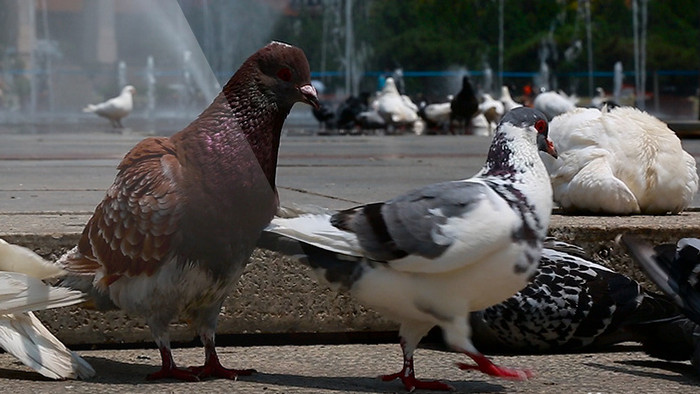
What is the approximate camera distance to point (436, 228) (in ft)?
10.2

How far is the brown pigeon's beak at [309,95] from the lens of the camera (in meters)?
3.07

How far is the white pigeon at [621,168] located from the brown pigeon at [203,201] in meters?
2.00

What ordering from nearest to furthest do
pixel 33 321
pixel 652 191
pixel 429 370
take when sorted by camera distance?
pixel 33 321
pixel 429 370
pixel 652 191

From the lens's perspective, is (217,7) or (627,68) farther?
(627,68)

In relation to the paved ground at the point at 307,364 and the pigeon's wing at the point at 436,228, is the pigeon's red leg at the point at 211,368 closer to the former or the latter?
the paved ground at the point at 307,364

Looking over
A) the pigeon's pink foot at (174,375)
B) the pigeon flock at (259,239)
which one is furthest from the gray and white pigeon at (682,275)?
the pigeon's pink foot at (174,375)

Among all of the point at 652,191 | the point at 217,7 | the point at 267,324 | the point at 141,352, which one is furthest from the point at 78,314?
the point at 652,191

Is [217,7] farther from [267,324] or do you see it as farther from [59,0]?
[267,324]

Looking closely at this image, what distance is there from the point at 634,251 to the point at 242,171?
5.20 feet

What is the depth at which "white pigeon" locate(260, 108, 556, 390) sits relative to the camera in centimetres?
307

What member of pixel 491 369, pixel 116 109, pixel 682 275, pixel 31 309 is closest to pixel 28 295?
pixel 31 309

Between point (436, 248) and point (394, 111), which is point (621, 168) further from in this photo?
point (394, 111)

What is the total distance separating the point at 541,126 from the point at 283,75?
84 centimetres

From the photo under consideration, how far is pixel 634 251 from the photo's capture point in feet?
13.1
